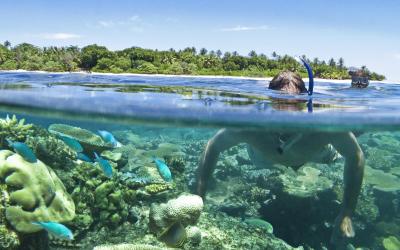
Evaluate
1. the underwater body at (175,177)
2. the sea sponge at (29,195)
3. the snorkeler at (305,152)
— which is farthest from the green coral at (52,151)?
the snorkeler at (305,152)

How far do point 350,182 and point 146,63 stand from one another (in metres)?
28.8

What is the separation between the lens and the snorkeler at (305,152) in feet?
28.4

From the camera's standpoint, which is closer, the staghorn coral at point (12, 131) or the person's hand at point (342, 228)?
the person's hand at point (342, 228)

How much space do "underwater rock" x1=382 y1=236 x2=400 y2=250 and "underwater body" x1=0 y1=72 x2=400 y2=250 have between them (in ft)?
0.08

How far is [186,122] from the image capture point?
10781mm

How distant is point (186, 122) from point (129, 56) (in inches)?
1194

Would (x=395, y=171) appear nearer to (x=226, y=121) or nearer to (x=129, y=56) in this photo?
(x=226, y=121)

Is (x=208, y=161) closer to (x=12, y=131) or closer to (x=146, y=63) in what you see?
(x=12, y=131)

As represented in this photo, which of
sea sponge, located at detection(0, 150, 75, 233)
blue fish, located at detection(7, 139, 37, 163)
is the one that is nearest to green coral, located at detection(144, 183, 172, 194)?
sea sponge, located at detection(0, 150, 75, 233)

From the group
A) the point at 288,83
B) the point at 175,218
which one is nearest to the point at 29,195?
the point at 175,218

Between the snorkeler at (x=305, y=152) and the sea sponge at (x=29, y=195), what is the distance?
9.55ft

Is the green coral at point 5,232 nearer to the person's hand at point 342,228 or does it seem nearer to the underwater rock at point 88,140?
the underwater rock at point 88,140

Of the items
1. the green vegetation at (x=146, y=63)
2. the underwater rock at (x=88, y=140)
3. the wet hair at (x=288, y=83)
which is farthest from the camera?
the green vegetation at (x=146, y=63)

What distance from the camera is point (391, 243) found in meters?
8.98
